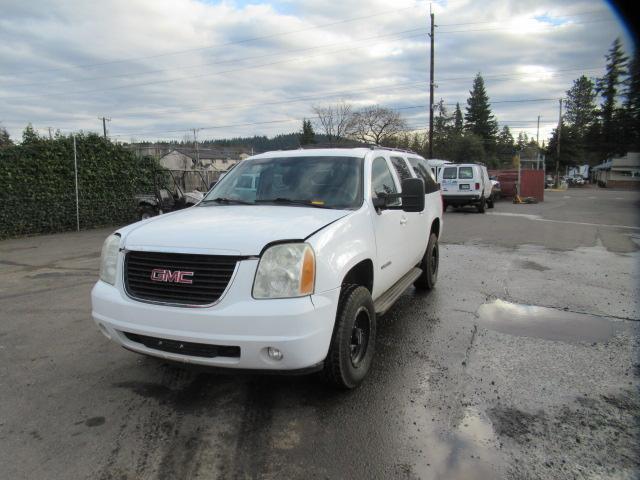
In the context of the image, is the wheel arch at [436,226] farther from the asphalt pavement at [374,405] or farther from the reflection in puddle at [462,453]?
the reflection in puddle at [462,453]

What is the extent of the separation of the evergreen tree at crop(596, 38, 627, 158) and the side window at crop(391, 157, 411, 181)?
2.21 m

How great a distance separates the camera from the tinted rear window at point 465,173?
64.9 ft

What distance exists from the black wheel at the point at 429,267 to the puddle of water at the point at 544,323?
84 cm

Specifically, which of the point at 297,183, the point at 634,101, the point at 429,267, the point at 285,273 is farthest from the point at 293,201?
the point at 429,267

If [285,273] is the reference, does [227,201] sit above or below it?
above

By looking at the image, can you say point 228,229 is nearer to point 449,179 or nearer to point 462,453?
point 462,453

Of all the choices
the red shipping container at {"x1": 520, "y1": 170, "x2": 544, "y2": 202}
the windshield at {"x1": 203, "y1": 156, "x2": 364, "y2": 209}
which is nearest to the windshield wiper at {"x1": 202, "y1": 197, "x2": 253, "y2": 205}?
the windshield at {"x1": 203, "y1": 156, "x2": 364, "y2": 209}

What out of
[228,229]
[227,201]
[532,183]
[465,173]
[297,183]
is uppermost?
[465,173]

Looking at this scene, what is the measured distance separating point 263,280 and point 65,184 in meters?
Answer: 13.6

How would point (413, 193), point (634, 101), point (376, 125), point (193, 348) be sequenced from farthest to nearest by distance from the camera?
point (376, 125), point (413, 193), point (193, 348), point (634, 101)

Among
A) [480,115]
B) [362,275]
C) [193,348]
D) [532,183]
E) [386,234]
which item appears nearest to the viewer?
[193,348]

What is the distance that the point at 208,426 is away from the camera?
315 cm

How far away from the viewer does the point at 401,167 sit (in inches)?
216

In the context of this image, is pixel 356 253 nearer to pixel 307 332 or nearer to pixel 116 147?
pixel 307 332
